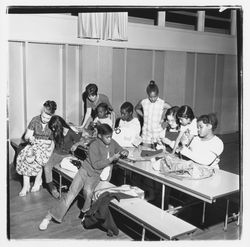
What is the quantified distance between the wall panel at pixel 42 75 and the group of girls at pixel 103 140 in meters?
0.82

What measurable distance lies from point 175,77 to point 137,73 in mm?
1164

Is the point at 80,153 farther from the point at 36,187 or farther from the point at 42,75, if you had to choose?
the point at 42,75

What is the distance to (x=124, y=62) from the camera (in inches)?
266

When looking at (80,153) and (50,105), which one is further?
(80,153)

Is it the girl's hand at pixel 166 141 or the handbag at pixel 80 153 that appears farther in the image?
the handbag at pixel 80 153

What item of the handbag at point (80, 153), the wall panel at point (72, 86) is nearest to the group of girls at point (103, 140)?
the handbag at point (80, 153)

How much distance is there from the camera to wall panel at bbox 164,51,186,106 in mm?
7570

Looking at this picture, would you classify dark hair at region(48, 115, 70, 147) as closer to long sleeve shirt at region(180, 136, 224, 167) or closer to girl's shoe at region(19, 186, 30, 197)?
girl's shoe at region(19, 186, 30, 197)

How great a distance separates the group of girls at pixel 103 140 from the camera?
360 centimetres

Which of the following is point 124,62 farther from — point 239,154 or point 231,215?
point 239,154

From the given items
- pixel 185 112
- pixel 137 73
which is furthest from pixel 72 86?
pixel 185 112

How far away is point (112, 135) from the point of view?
14.5 feet

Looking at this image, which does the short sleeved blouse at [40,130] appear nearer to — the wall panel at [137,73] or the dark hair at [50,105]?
the dark hair at [50,105]
